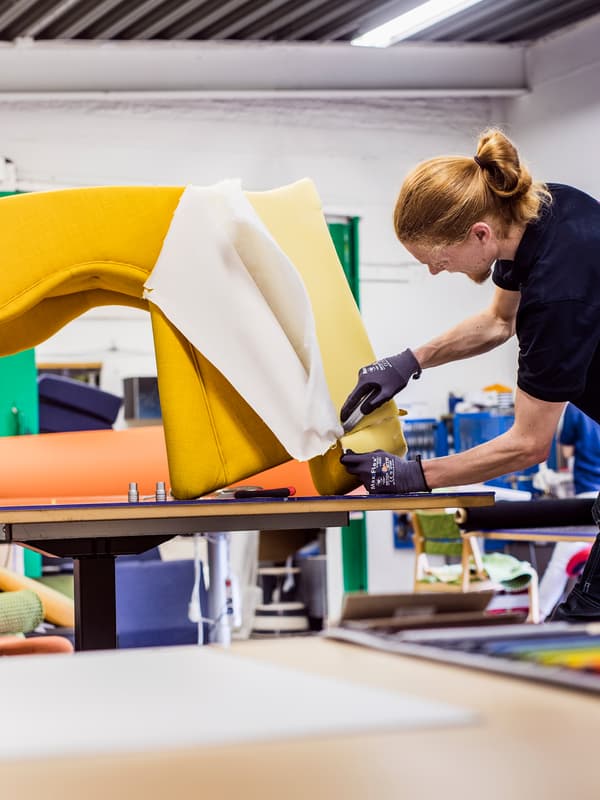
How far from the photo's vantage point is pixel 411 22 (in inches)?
270

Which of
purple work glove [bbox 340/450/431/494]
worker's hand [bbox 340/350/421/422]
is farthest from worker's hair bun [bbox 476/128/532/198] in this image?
purple work glove [bbox 340/450/431/494]

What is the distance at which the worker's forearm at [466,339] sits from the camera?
2.46 metres

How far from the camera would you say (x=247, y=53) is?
706 cm

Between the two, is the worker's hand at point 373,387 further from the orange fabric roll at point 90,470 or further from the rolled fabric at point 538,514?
the rolled fabric at point 538,514

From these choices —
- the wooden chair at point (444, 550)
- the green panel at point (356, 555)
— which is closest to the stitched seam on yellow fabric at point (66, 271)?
the wooden chair at point (444, 550)

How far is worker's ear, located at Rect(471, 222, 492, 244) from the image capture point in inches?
81.4

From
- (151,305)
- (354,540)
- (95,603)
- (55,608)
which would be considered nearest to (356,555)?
(354,540)

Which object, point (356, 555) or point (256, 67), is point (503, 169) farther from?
point (356, 555)

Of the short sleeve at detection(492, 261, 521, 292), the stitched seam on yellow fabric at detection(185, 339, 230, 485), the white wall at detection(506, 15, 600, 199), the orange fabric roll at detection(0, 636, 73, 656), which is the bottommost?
the orange fabric roll at detection(0, 636, 73, 656)

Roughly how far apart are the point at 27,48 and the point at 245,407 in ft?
17.1

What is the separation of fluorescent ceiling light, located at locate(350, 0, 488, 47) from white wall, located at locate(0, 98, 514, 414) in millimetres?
495

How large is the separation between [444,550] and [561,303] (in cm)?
455

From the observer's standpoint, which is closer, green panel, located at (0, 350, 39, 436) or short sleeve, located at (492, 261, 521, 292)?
short sleeve, located at (492, 261, 521, 292)

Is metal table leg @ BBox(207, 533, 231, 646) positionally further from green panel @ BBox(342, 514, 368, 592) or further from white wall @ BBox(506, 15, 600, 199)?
white wall @ BBox(506, 15, 600, 199)
